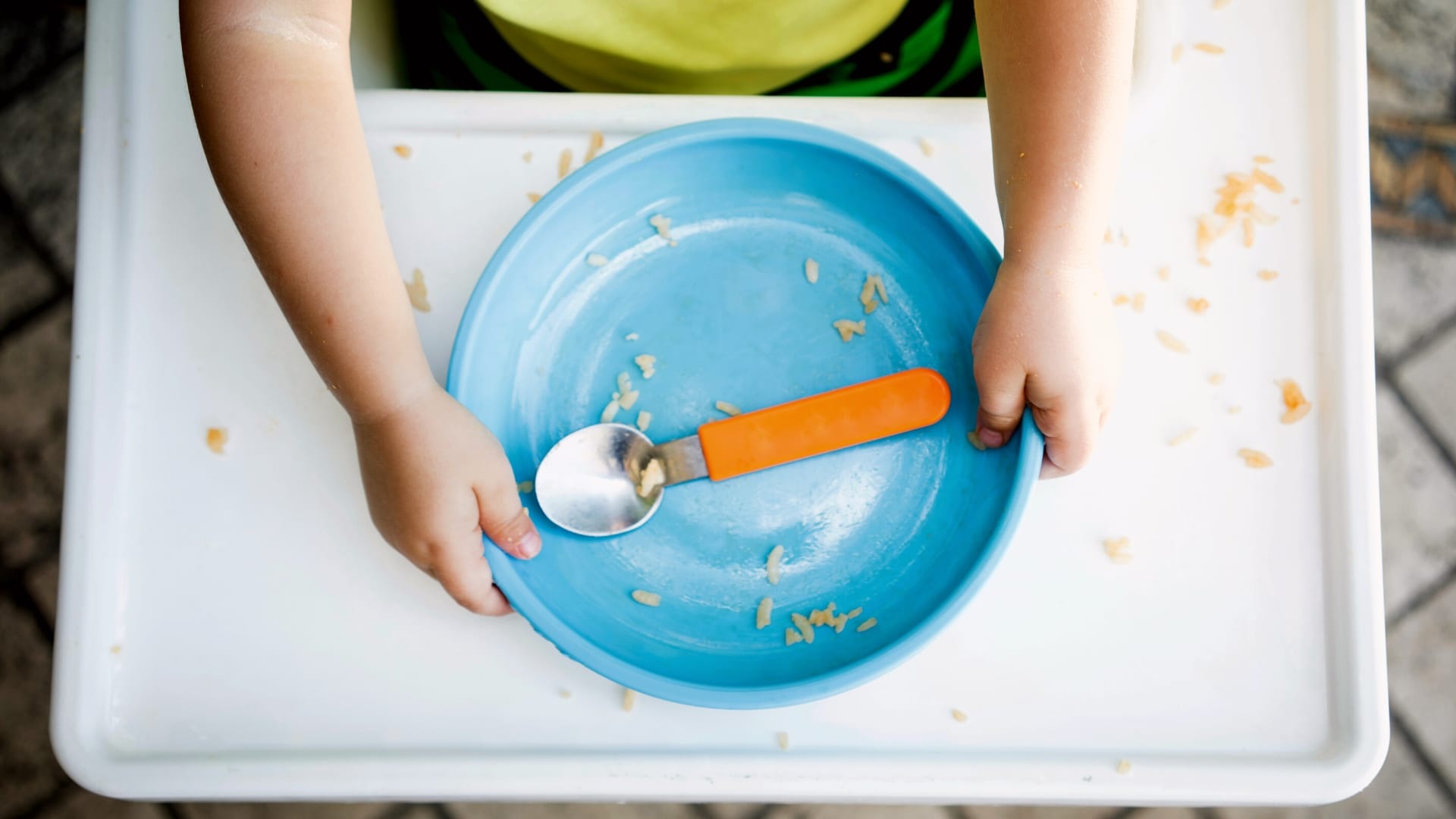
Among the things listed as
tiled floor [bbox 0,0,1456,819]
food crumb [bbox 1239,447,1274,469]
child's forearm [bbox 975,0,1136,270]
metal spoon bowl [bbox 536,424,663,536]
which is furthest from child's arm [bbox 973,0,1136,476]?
tiled floor [bbox 0,0,1456,819]

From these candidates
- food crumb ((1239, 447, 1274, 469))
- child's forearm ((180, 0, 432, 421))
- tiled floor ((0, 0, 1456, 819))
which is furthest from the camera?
tiled floor ((0, 0, 1456, 819))

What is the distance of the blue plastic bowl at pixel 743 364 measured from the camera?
0.58m

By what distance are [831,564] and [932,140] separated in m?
0.28

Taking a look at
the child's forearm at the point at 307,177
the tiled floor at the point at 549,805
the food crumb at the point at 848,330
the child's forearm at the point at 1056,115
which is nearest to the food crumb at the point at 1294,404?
the child's forearm at the point at 1056,115

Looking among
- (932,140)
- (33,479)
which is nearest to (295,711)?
(932,140)

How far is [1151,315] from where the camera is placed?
2.04 ft

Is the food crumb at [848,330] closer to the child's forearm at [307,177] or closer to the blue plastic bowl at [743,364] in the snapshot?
the blue plastic bowl at [743,364]

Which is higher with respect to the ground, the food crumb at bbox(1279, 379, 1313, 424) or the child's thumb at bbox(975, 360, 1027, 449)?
the child's thumb at bbox(975, 360, 1027, 449)

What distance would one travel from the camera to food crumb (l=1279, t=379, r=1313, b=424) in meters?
0.61

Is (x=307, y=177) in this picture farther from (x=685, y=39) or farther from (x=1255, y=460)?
(x=1255, y=460)

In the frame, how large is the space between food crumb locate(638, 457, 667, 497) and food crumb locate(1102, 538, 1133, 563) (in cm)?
28

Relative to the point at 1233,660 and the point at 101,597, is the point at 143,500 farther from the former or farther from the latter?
the point at 1233,660

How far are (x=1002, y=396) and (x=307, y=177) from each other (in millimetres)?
396

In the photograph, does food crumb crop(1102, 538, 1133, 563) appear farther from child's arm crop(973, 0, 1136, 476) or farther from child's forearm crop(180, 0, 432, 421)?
child's forearm crop(180, 0, 432, 421)
